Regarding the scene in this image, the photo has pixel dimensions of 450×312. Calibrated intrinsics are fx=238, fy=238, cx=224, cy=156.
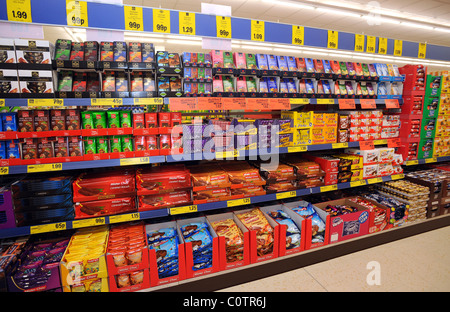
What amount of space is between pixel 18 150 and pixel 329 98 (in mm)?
2668

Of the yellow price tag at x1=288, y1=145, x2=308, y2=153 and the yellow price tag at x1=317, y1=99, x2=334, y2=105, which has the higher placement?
the yellow price tag at x1=317, y1=99, x2=334, y2=105

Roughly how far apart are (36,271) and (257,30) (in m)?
Answer: 2.56

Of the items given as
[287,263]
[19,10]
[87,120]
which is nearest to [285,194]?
[287,263]

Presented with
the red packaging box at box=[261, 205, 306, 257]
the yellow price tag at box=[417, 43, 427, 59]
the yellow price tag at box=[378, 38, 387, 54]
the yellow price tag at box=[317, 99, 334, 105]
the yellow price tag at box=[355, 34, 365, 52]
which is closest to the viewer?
the red packaging box at box=[261, 205, 306, 257]

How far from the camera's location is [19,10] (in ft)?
5.57

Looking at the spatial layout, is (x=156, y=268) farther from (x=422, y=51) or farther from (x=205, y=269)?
(x=422, y=51)

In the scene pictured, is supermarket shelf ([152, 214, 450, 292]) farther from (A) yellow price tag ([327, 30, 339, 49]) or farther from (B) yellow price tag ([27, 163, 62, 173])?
(A) yellow price tag ([327, 30, 339, 49])

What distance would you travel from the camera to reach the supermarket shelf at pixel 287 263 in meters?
1.86

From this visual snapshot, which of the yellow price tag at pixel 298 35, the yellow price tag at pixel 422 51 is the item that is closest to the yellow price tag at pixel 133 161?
the yellow price tag at pixel 298 35

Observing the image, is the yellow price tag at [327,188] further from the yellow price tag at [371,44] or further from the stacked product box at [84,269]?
the stacked product box at [84,269]

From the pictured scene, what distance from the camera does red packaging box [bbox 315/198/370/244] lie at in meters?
2.27

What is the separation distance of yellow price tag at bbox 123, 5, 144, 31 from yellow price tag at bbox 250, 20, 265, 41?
3.19ft

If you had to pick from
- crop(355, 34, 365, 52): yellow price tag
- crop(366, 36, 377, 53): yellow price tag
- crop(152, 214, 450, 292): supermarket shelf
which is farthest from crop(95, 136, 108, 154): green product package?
crop(366, 36, 377, 53): yellow price tag

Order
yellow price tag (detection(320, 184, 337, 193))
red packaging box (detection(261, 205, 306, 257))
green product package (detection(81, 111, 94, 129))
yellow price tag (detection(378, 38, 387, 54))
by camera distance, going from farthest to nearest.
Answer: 1. yellow price tag (detection(378, 38, 387, 54))
2. yellow price tag (detection(320, 184, 337, 193))
3. red packaging box (detection(261, 205, 306, 257))
4. green product package (detection(81, 111, 94, 129))
